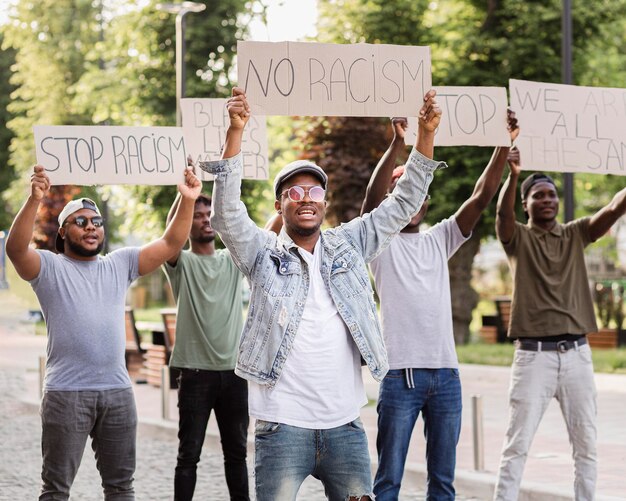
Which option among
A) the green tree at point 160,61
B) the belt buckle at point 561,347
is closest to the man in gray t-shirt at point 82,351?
the belt buckle at point 561,347

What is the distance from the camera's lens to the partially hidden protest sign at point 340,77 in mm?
5367

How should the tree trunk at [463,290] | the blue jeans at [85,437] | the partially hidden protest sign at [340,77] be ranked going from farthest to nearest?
the tree trunk at [463,290] → the blue jeans at [85,437] → the partially hidden protest sign at [340,77]

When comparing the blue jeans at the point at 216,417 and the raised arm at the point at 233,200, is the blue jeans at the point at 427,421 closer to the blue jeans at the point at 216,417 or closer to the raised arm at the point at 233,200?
the blue jeans at the point at 216,417

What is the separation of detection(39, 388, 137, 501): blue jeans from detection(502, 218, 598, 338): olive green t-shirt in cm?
229

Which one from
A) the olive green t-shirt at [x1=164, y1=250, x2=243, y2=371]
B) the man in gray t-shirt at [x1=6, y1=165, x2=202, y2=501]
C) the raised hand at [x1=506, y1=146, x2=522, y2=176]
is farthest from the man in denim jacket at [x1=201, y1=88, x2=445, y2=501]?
the olive green t-shirt at [x1=164, y1=250, x2=243, y2=371]

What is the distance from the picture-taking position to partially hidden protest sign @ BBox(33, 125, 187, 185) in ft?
20.5

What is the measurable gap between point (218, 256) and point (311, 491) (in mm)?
2425

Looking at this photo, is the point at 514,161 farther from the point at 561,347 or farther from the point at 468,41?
the point at 468,41

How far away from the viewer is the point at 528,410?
257 inches

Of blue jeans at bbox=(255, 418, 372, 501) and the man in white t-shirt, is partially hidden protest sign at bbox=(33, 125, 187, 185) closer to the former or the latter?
the man in white t-shirt

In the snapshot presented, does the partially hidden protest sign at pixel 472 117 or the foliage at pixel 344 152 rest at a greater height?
the foliage at pixel 344 152

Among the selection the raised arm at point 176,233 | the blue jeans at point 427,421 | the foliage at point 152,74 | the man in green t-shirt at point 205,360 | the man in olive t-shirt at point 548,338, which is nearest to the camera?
the raised arm at point 176,233

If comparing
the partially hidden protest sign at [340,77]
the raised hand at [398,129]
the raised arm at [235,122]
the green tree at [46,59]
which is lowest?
the raised arm at [235,122]

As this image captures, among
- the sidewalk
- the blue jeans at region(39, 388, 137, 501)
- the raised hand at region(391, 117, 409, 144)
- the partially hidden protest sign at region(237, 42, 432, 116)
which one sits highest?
the partially hidden protest sign at region(237, 42, 432, 116)
